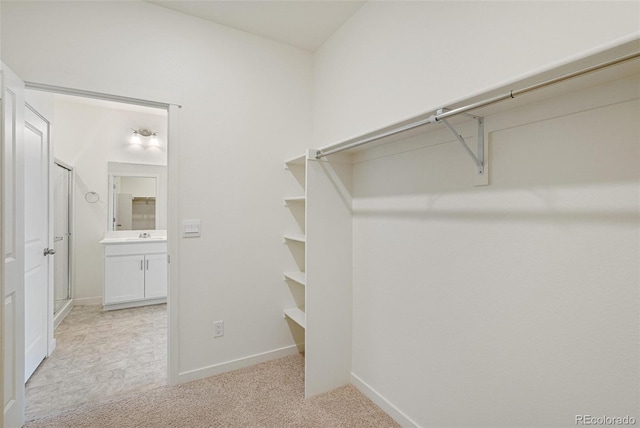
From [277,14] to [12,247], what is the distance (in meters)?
2.22

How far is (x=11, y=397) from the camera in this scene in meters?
1.66

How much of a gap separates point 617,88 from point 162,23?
2.54m

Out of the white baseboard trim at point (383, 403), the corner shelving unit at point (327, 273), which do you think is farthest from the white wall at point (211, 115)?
the white baseboard trim at point (383, 403)

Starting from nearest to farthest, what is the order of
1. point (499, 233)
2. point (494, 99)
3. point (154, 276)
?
point (494, 99) < point (499, 233) < point (154, 276)

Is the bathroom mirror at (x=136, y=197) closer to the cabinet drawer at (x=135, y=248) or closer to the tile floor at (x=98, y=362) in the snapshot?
the cabinet drawer at (x=135, y=248)

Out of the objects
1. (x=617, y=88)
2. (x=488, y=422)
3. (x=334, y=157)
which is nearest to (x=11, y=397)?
(x=334, y=157)

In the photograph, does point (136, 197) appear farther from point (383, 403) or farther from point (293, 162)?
point (383, 403)

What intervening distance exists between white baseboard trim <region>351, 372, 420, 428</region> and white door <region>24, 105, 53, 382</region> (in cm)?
230

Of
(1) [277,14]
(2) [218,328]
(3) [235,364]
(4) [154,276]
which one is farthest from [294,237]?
(4) [154,276]

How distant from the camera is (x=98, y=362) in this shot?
254 cm

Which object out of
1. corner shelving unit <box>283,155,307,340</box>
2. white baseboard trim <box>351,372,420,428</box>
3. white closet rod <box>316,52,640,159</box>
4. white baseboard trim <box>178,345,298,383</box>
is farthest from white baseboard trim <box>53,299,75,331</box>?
white closet rod <box>316,52,640,159</box>

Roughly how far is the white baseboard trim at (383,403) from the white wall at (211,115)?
2.49 ft

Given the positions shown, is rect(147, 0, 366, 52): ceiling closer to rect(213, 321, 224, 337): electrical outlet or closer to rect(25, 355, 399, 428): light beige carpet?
rect(213, 321, 224, 337): electrical outlet

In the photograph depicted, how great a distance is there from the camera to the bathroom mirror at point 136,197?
169 inches
